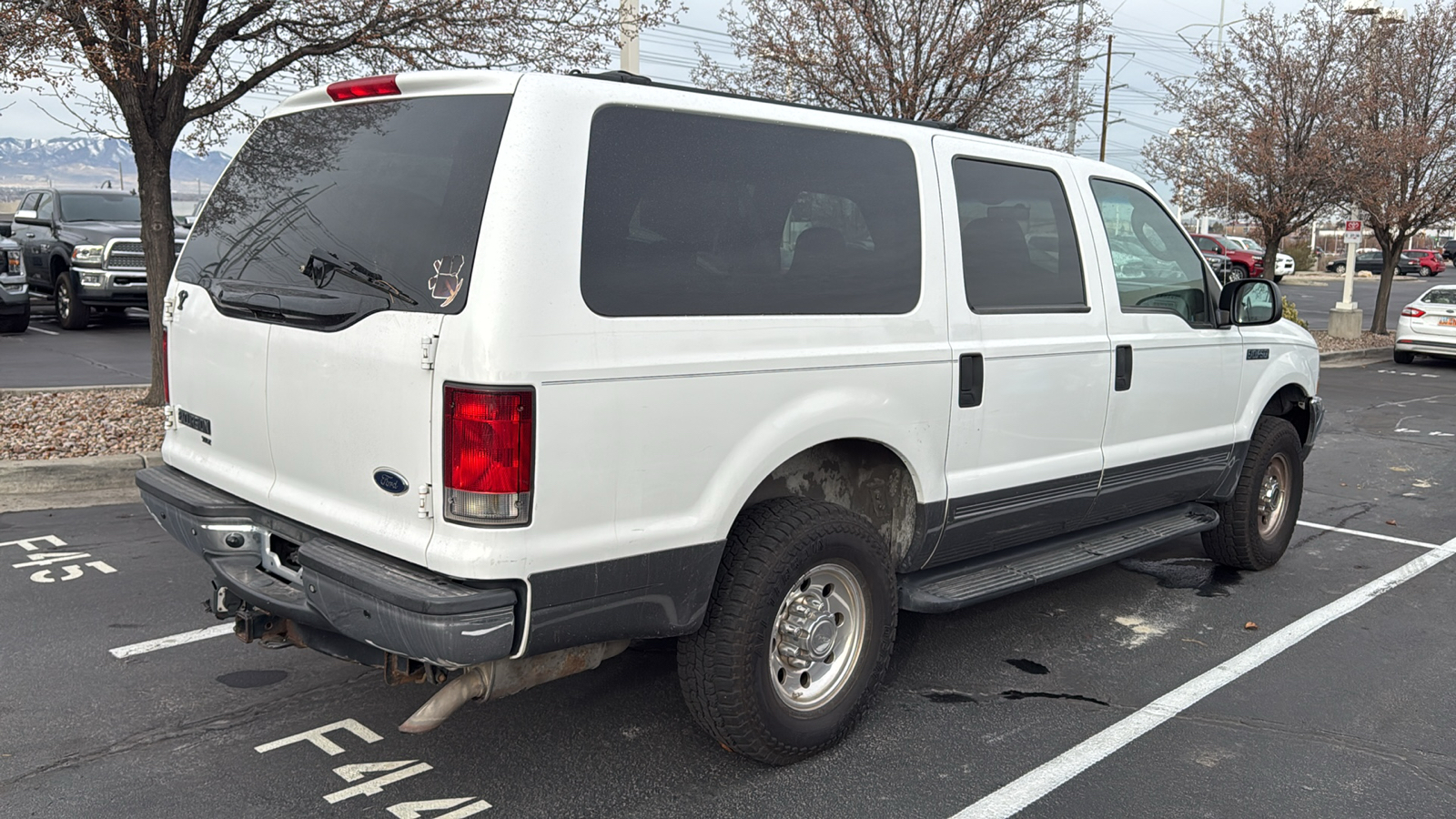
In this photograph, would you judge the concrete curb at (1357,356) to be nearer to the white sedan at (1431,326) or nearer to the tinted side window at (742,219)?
the white sedan at (1431,326)

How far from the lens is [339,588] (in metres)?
3.07

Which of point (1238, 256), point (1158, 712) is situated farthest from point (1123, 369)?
point (1238, 256)

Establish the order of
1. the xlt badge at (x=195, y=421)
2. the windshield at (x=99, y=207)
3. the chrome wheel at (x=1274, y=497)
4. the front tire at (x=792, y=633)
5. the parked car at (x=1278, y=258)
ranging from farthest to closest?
1. the parked car at (x=1278, y=258)
2. the windshield at (x=99, y=207)
3. the chrome wheel at (x=1274, y=497)
4. the xlt badge at (x=195, y=421)
5. the front tire at (x=792, y=633)

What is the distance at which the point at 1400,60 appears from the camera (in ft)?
67.1

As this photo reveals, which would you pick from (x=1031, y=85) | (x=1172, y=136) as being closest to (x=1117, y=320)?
(x=1031, y=85)

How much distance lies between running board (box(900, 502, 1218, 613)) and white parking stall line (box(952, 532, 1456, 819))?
1.88 ft

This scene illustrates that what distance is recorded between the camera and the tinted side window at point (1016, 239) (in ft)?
13.7

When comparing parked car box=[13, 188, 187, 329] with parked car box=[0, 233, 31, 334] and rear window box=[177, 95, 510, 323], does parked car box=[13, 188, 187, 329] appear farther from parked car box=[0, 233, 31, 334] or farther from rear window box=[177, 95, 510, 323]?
rear window box=[177, 95, 510, 323]

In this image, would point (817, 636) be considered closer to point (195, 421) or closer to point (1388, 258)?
point (195, 421)

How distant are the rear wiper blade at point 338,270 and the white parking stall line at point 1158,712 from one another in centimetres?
218

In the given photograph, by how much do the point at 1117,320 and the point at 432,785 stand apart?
313cm

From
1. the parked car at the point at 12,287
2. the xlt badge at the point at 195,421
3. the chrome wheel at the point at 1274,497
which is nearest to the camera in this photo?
the xlt badge at the point at 195,421

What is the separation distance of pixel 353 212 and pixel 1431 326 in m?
18.7

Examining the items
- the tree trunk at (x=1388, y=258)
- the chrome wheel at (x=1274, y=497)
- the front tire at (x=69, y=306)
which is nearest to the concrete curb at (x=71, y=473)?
the chrome wheel at (x=1274, y=497)
